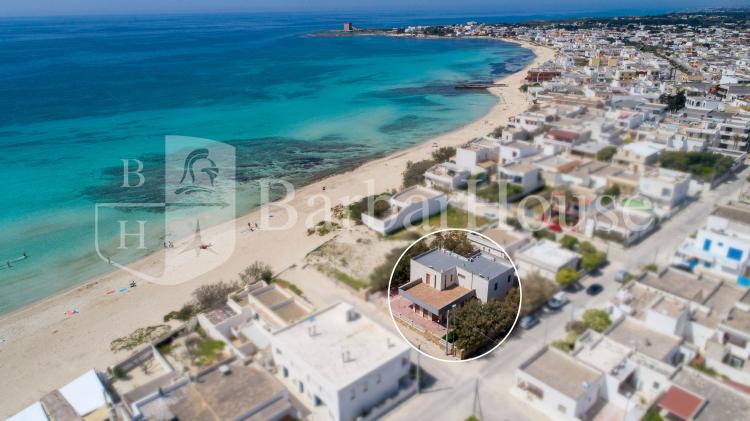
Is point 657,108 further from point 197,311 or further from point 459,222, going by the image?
point 197,311

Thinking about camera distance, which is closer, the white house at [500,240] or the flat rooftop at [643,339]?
the white house at [500,240]

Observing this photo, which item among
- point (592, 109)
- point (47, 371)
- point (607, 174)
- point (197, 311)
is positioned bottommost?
point (47, 371)

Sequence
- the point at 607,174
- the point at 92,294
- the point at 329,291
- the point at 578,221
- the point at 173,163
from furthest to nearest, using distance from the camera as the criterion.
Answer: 1. the point at 173,163
2. the point at 92,294
3. the point at 329,291
4. the point at 607,174
5. the point at 578,221

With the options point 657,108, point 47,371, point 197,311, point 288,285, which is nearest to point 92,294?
point 47,371

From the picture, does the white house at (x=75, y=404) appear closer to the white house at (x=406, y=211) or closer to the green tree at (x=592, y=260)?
the white house at (x=406, y=211)

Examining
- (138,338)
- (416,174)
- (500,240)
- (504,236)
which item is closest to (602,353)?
(504,236)

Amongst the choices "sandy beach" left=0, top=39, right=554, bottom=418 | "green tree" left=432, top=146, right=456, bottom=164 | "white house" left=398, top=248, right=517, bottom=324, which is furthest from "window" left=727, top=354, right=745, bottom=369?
"green tree" left=432, top=146, right=456, bottom=164

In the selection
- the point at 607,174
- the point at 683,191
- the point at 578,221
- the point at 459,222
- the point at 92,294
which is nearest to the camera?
the point at 578,221

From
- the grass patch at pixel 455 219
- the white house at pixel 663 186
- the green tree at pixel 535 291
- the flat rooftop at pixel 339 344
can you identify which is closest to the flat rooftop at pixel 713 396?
the green tree at pixel 535 291
